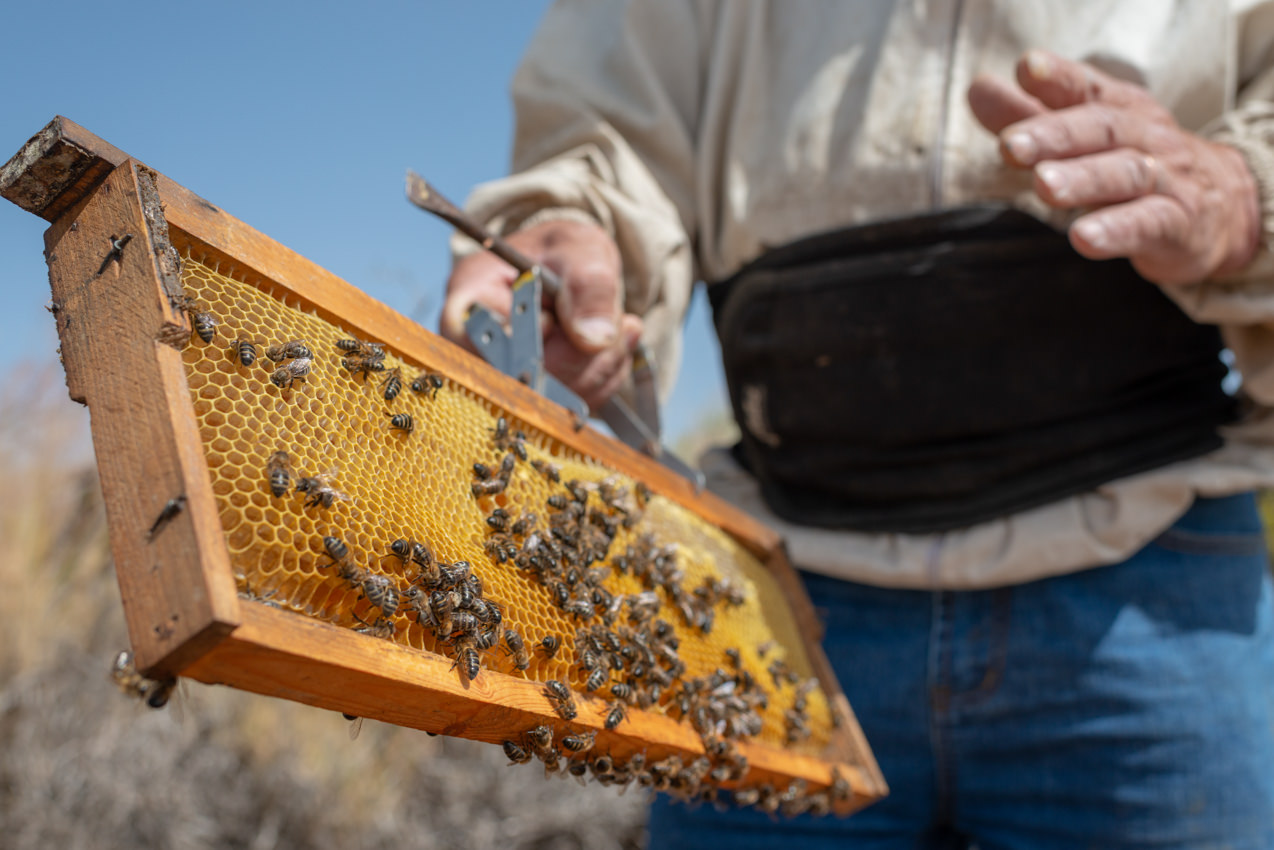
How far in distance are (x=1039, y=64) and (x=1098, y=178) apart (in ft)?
1.01

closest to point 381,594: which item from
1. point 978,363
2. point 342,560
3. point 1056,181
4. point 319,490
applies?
point 342,560

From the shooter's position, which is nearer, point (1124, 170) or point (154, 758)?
point (1124, 170)

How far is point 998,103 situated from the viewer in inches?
75.8

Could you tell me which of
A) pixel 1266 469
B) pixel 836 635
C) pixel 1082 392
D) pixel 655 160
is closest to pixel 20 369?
pixel 655 160

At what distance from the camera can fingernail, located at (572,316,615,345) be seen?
83.1 inches

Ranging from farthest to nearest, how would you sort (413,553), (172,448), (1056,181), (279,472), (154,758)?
(154,758) < (1056,181) < (413,553) < (279,472) < (172,448)

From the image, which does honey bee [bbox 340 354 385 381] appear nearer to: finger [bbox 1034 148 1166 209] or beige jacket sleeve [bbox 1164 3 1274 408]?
finger [bbox 1034 148 1166 209]

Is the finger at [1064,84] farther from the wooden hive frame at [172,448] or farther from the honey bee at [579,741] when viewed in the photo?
the honey bee at [579,741]

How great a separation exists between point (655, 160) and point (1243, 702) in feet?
7.36

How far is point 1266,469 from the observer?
7.00 ft

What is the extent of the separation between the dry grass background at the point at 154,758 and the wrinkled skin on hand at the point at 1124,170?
4.37 m

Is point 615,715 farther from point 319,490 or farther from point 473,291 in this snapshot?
point 473,291

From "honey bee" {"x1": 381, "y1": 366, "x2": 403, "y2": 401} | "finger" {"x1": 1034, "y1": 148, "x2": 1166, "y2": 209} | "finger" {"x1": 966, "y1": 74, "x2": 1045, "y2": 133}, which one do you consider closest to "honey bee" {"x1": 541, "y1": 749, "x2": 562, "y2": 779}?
"honey bee" {"x1": 381, "y1": 366, "x2": 403, "y2": 401}

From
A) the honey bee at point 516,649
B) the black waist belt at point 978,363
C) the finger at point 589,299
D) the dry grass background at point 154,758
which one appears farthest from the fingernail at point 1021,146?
the dry grass background at point 154,758
